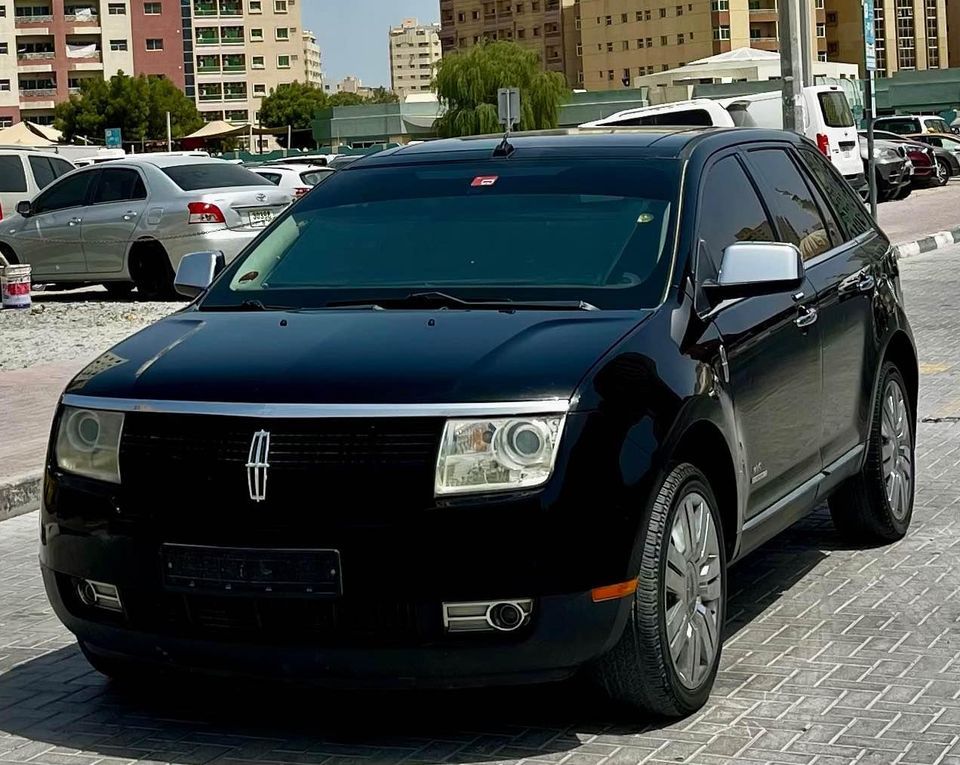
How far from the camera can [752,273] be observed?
199 inches

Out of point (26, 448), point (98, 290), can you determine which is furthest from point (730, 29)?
point (26, 448)

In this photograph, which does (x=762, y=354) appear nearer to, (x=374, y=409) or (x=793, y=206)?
(x=793, y=206)

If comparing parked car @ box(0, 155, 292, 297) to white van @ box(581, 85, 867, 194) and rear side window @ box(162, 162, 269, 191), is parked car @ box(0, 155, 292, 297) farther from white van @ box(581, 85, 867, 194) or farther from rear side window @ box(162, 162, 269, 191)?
white van @ box(581, 85, 867, 194)

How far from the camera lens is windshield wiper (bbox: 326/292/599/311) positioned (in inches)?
191

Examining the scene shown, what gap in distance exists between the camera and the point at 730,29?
492ft

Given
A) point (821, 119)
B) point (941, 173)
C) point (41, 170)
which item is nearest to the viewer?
point (41, 170)

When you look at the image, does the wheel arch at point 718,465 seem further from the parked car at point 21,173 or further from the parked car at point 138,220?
the parked car at point 21,173

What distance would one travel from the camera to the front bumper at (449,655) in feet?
13.7

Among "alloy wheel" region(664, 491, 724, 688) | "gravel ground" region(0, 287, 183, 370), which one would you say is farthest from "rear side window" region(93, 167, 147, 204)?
"alloy wheel" region(664, 491, 724, 688)

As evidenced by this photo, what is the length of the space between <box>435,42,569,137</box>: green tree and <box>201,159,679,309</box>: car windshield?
9325 cm

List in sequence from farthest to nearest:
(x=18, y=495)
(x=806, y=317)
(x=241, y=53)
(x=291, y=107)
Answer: (x=241, y=53), (x=291, y=107), (x=18, y=495), (x=806, y=317)

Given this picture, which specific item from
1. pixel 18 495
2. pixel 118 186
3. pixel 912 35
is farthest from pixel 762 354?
pixel 912 35

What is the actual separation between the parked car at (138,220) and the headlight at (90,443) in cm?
1438

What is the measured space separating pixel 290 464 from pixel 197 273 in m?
1.85
